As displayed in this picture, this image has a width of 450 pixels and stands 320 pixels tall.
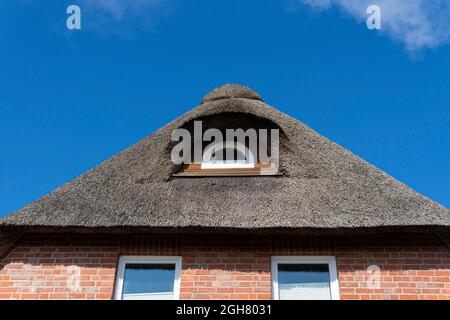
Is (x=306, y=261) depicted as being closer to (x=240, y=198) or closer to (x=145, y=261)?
(x=240, y=198)

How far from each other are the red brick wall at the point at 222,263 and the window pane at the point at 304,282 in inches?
8.0

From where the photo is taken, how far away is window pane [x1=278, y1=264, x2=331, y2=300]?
217 inches

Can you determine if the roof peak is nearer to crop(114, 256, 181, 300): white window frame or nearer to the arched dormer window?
the arched dormer window

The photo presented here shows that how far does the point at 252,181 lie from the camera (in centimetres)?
640

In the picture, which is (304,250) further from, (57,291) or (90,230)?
(57,291)

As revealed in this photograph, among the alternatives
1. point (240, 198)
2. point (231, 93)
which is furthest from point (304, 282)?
point (231, 93)

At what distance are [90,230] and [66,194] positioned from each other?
84 centimetres

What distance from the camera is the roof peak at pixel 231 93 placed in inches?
364

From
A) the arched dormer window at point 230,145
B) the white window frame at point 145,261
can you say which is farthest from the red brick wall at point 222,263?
the arched dormer window at point 230,145

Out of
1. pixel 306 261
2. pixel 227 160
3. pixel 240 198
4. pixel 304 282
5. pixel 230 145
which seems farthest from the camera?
pixel 230 145

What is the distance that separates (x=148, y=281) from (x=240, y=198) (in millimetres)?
1606

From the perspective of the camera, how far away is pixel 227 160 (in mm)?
7340

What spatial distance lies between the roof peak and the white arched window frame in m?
→ 1.99
